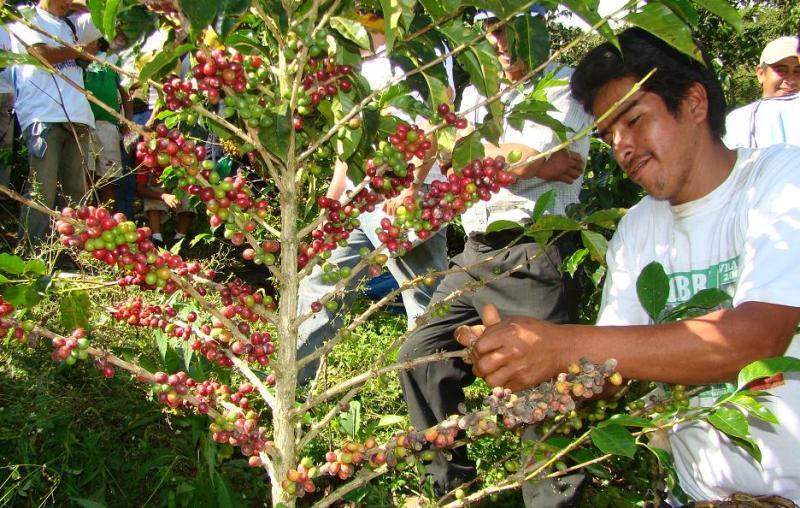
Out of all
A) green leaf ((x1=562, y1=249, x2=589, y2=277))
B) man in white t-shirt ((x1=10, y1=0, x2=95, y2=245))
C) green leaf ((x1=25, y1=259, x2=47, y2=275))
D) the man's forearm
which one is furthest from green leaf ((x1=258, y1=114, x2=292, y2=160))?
man in white t-shirt ((x1=10, y1=0, x2=95, y2=245))

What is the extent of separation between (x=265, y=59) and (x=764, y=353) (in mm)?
1242

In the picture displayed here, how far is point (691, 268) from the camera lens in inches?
71.7

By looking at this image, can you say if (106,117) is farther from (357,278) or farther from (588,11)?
(588,11)

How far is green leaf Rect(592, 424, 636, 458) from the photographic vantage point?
117cm

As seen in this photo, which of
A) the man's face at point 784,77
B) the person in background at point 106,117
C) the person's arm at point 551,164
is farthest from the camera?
the person in background at point 106,117

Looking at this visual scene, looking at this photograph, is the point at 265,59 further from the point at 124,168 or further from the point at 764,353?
the point at 124,168

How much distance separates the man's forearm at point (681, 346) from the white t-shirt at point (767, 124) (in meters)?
2.74

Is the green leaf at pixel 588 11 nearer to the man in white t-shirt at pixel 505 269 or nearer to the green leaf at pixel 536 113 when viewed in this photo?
the green leaf at pixel 536 113

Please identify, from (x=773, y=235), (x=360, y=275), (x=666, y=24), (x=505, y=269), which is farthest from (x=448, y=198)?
(x=360, y=275)

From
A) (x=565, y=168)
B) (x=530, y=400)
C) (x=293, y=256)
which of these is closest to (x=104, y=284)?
(x=293, y=256)

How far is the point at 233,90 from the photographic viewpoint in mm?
1283

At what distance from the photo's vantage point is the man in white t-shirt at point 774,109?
384 cm

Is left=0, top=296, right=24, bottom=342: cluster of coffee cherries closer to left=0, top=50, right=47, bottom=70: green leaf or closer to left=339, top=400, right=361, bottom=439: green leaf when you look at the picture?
left=0, top=50, right=47, bottom=70: green leaf

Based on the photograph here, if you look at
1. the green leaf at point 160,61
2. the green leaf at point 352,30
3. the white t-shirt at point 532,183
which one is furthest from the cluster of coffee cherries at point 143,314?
the white t-shirt at point 532,183
